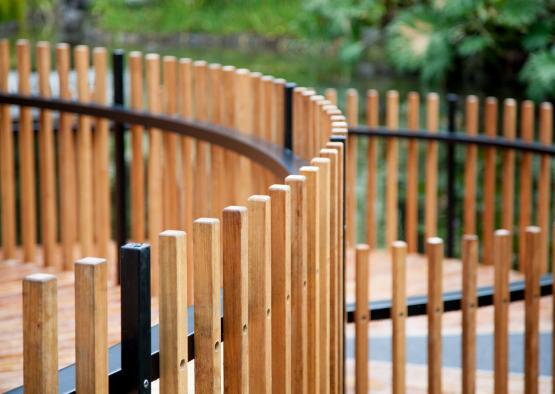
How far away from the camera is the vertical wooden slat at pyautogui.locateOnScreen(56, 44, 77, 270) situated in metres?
5.71

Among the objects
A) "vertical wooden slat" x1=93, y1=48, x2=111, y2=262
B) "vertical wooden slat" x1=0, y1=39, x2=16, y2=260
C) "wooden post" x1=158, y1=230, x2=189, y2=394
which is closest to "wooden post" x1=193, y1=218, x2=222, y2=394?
A: "wooden post" x1=158, y1=230, x2=189, y2=394

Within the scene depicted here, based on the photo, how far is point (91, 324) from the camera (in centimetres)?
198

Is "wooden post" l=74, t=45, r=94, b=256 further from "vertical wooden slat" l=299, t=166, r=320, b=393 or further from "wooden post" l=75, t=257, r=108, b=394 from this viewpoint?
"wooden post" l=75, t=257, r=108, b=394

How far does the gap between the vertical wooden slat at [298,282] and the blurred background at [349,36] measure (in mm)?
15384

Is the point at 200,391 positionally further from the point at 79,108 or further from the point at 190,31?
the point at 190,31

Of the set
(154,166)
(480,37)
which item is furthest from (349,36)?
(154,166)

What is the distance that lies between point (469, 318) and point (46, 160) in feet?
9.45

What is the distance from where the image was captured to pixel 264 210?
247 cm

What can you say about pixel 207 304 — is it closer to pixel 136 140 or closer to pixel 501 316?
pixel 501 316

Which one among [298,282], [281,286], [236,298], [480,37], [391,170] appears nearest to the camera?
[236,298]

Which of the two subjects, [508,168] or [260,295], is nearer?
[260,295]

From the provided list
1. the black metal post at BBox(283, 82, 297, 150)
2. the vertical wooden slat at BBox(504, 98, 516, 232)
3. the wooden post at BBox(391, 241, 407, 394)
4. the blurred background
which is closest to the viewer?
the wooden post at BBox(391, 241, 407, 394)

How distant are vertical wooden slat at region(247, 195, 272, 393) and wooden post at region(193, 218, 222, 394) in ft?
0.61

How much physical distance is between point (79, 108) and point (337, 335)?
264 centimetres
